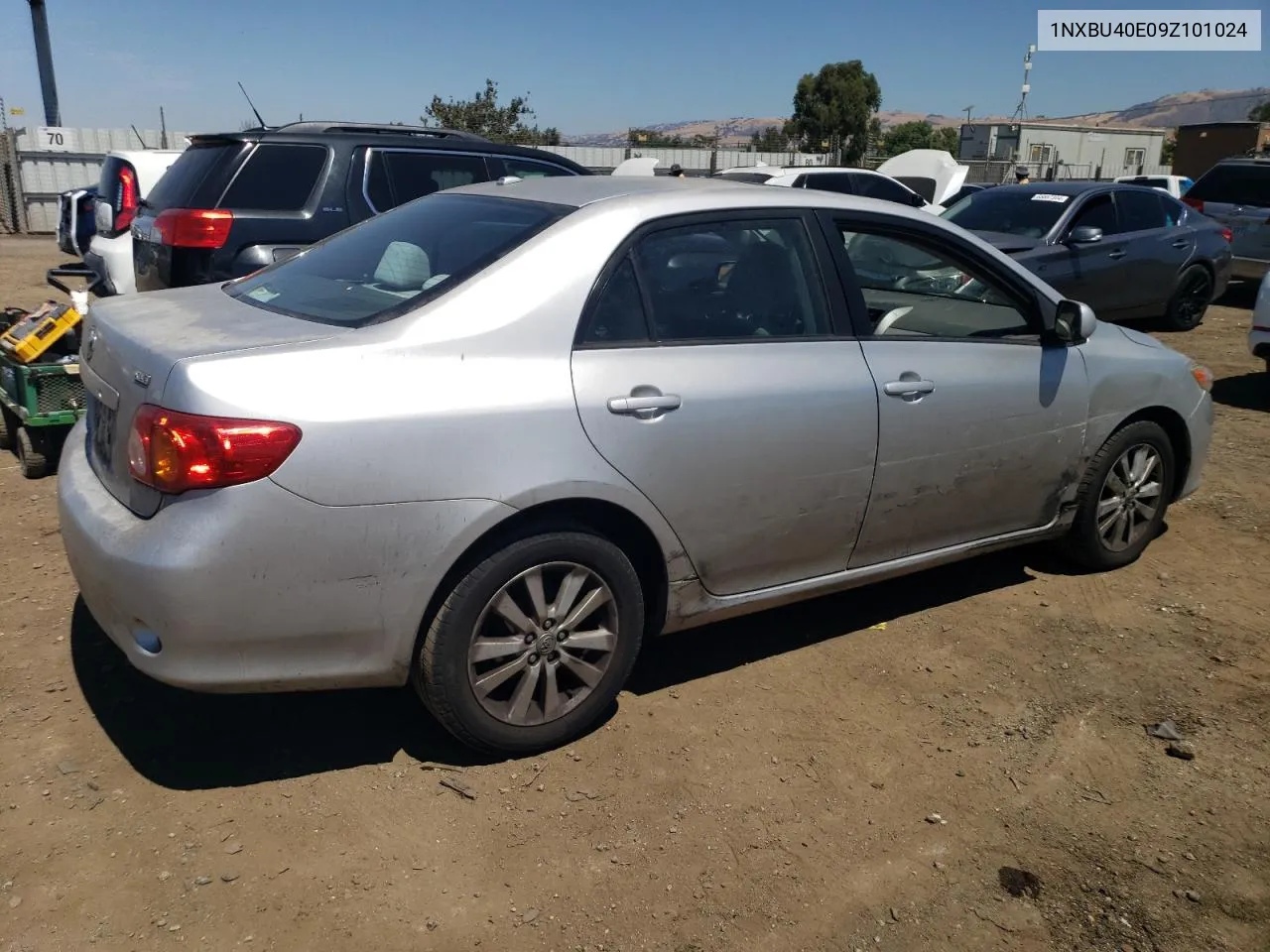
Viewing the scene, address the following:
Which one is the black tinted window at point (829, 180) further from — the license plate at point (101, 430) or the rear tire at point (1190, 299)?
A: the license plate at point (101, 430)

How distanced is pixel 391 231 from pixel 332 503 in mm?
1471

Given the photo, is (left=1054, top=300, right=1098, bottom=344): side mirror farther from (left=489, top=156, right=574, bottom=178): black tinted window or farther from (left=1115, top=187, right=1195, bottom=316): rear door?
(left=1115, top=187, right=1195, bottom=316): rear door

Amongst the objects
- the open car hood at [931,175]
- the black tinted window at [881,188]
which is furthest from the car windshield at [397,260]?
the open car hood at [931,175]

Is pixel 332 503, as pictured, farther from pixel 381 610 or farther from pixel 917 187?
pixel 917 187

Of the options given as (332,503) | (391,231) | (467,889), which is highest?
(391,231)

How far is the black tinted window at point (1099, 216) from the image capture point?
405 inches

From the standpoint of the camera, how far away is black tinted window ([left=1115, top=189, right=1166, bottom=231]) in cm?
1074

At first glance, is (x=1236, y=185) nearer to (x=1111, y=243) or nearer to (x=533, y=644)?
(x=1111, y=243)

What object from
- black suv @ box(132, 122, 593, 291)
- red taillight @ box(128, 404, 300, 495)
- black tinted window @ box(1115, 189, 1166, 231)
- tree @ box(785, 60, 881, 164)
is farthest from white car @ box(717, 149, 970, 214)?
tree @ box(785, 60, 881, 164)

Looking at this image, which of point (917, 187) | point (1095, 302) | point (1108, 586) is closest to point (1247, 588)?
point (1108, 586)

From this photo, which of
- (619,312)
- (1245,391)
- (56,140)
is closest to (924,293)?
(619,312)

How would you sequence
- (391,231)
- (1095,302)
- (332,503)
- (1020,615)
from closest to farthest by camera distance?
(332,503) < (391,231) < (1020,615) < (1095,302)

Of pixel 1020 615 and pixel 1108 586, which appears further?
pixel 1108 586

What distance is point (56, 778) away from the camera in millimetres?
3141
